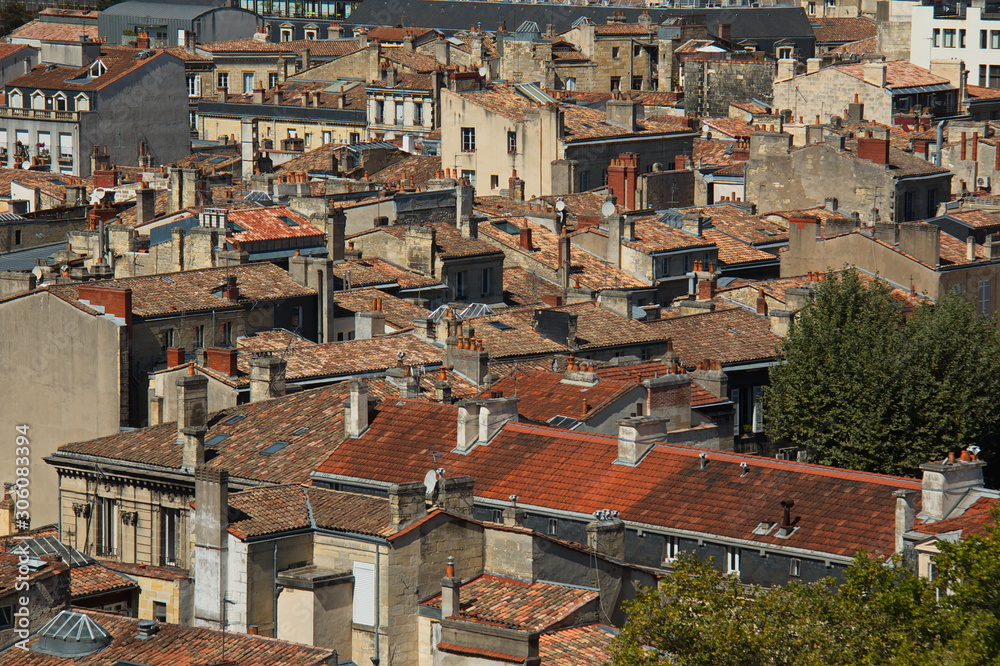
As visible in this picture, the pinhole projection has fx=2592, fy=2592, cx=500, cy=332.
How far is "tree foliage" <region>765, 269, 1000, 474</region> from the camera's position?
6494cm

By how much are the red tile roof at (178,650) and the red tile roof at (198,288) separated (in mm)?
25008

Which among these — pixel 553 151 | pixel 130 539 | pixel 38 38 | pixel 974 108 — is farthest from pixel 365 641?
pixel 38 38

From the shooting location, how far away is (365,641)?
47.8 meters

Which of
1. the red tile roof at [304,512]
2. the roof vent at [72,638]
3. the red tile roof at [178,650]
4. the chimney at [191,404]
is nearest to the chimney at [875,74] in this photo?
the chimney at [191,404]

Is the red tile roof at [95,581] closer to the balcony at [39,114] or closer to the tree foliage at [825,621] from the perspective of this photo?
the tree foliage at [825,621]

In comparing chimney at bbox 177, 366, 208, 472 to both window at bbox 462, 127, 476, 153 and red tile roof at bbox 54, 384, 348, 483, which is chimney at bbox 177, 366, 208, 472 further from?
window at bbox 462, 127, 476, 153

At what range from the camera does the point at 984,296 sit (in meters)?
86.8

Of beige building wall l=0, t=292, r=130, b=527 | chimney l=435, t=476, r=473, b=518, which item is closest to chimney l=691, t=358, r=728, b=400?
beige building wall l=0, t=292, r=130, b=527

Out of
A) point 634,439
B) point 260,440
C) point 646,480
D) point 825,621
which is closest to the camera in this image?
point 825,621

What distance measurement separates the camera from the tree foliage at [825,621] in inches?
1531

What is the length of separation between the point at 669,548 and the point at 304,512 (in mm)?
7407

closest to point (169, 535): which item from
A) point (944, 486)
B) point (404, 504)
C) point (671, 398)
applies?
point (404, 504)

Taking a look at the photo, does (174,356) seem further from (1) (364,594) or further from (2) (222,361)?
(1) (364,594)

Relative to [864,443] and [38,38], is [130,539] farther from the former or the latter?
[38,38]
